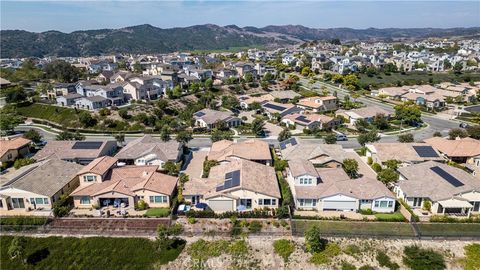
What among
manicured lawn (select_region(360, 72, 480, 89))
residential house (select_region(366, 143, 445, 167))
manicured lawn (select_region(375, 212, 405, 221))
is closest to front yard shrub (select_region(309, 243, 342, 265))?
manicured lawn (select_region(375, 212, 405, 221))

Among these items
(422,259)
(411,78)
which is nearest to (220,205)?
(422,259)

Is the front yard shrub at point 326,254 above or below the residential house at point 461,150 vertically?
below

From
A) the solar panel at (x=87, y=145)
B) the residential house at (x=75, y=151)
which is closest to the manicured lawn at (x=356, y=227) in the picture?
the residential house at (x=75, y=151)

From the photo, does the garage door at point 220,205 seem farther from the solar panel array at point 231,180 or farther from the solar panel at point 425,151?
the solar panel at point 425,151

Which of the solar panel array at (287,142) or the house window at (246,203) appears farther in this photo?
the solar panel array at (287,142)

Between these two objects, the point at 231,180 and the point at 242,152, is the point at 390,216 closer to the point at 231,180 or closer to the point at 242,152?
the point at 231,180

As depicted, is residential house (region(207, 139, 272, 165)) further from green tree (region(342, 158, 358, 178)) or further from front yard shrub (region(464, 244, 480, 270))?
front yard shrub (region(464, 244, 480, 270))
